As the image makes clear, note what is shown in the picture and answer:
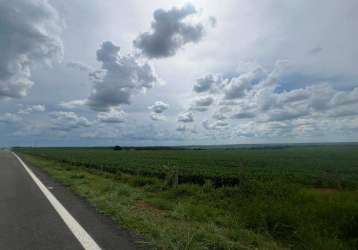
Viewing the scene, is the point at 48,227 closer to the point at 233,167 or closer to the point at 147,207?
the point at 147,207

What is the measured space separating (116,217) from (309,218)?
4.24 m

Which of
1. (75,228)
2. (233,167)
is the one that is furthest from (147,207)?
(233,167)

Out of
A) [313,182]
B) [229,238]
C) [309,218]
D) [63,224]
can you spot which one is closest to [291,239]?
[309,218]

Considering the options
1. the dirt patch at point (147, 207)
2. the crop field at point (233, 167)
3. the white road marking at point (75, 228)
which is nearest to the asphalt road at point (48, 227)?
the white road marking at point (75, 228)

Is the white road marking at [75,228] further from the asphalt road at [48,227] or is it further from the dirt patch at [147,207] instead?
the dirt patch at [147,207]

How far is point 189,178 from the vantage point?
2297cm

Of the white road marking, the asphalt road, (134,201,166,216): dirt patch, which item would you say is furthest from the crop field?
the asphalt road

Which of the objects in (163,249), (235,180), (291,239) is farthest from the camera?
(235,180)

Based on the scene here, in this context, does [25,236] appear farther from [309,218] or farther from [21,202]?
[309,218]

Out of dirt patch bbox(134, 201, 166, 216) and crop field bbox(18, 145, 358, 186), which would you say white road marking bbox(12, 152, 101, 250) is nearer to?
dirt patch bbox(134, 201, 166, 216)

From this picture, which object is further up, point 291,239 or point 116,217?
point 116,217

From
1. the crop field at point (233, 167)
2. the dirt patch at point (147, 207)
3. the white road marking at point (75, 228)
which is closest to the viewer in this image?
the white road marking at point (75, 228)

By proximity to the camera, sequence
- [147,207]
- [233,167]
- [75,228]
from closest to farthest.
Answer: [75,228], [147,207], [233,167]

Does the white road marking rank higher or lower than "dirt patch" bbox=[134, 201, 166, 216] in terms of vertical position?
higher
